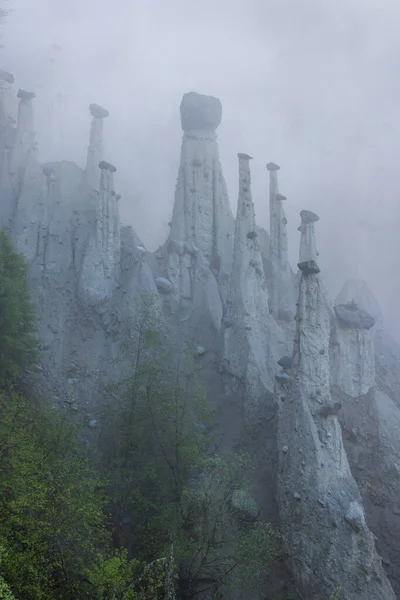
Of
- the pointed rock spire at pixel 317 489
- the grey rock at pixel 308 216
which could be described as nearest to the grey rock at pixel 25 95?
the grey rock at pixel 308 216

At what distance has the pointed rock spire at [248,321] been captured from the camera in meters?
29.7

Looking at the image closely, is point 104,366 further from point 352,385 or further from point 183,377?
point 352,385

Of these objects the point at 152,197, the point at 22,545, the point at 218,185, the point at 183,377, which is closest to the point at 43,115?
the point at 152,197

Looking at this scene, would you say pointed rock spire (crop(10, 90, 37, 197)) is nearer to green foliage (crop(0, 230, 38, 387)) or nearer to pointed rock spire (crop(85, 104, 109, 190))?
pointed rock spire (crop(85, 104, 109, 190))

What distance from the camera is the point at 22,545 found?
1605cm

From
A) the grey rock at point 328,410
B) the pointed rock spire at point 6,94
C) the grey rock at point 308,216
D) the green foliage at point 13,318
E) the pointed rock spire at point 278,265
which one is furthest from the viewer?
the pointed rock spire at point 6,94

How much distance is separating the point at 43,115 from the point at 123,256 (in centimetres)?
3721

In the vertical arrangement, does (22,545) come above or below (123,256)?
below

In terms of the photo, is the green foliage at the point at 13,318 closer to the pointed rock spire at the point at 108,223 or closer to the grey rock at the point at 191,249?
the pointed rock spire at the point at 108,223

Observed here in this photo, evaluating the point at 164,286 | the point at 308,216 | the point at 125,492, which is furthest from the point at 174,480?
the point at 308,216

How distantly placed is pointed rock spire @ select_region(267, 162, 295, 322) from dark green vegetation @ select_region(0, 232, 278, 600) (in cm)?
1047

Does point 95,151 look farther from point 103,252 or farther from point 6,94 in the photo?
point 6,94

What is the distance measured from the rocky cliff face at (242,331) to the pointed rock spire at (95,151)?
12cm

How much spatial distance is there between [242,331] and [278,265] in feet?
35.2
